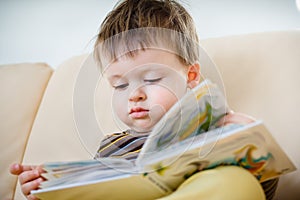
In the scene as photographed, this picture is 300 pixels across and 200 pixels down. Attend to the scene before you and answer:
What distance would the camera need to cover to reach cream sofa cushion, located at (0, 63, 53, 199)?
133 centimetres

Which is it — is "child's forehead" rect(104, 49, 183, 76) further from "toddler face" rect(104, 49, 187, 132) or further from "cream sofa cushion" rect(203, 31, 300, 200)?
"cream sofa cushion" rect(203, 31, 300, 200)

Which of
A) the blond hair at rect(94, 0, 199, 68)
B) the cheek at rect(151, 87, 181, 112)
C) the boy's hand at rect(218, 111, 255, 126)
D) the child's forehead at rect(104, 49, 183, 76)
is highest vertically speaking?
the blond hair at rect(94, 0, 199, 68)

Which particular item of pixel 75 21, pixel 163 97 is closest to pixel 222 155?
pixel 163 97

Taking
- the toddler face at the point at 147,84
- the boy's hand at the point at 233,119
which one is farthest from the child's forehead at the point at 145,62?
the boy's hand at the point at 233,119

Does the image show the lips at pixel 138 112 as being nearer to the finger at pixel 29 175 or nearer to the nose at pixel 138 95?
the nose at pixel 138 95

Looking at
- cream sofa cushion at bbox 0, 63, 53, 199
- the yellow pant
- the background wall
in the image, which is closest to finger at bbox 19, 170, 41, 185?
the yellow pant

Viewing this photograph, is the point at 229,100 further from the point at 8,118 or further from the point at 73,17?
the point at 73,17

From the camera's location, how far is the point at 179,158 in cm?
64

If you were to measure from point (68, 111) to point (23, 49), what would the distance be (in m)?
0.64

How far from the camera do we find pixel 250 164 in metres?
0.67

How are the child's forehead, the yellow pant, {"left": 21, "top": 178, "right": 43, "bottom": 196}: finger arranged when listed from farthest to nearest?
the child's forehead
{"left": 21, "top": 178, "right": 43, "bottom": 196}: finger
the yellow pant

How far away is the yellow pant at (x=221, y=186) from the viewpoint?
0.59 m

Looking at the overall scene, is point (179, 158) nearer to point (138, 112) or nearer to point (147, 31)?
point (138, 112)

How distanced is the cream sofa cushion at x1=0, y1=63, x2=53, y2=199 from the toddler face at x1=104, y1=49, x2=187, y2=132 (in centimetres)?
55
